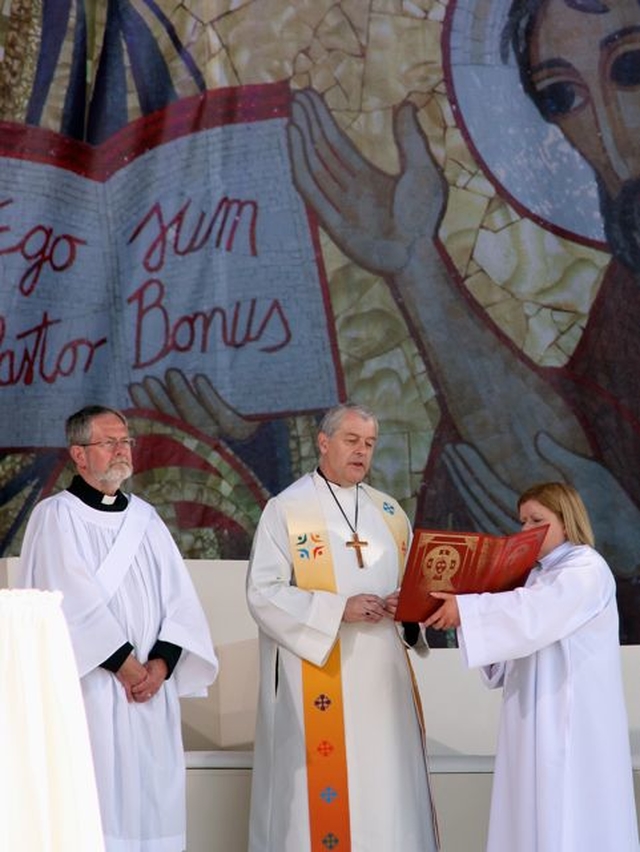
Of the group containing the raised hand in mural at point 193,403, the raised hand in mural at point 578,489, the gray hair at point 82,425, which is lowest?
the raised hand in mural at point 578,489

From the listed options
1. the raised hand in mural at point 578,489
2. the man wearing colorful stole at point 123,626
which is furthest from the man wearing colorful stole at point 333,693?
the raised hand in mural at point 578,489

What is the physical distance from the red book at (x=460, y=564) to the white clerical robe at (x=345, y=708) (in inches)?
19.9

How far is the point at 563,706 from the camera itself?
5.54 metres

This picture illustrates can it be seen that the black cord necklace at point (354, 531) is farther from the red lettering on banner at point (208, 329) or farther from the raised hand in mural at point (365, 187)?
the raised hand in mural at point (365, 187)

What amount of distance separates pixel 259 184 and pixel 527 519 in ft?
11.3

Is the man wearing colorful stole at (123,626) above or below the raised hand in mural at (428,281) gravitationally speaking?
below

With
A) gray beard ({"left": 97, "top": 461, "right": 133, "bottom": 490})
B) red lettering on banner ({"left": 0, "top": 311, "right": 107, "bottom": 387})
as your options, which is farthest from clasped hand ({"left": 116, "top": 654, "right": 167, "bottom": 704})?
red lettering on banner ({"left": 0, "top": 311, "right": 107, "bottom": 387})

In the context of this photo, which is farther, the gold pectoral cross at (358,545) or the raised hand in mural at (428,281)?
the raised hand in mural at (428,281)

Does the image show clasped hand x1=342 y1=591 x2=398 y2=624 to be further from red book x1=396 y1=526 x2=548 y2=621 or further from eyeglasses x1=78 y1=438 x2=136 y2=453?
eyeglasses x1=78 y1=438 x2=136 y2=453

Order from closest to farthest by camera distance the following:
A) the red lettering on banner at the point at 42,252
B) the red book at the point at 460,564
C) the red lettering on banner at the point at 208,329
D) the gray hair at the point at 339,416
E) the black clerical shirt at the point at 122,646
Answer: the red book at the point at 460,564
the black clerical shirt at the point at 122,646
the gray hair at the point at 339,416
the red lettering on banner at the point at 208,329
the red lettering on banner at the point at 42,252

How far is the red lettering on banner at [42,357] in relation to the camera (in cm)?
841

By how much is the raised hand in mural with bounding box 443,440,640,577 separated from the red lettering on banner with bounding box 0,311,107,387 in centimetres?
206

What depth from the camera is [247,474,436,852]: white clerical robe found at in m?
6.09

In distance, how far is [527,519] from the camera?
18.7 ft
